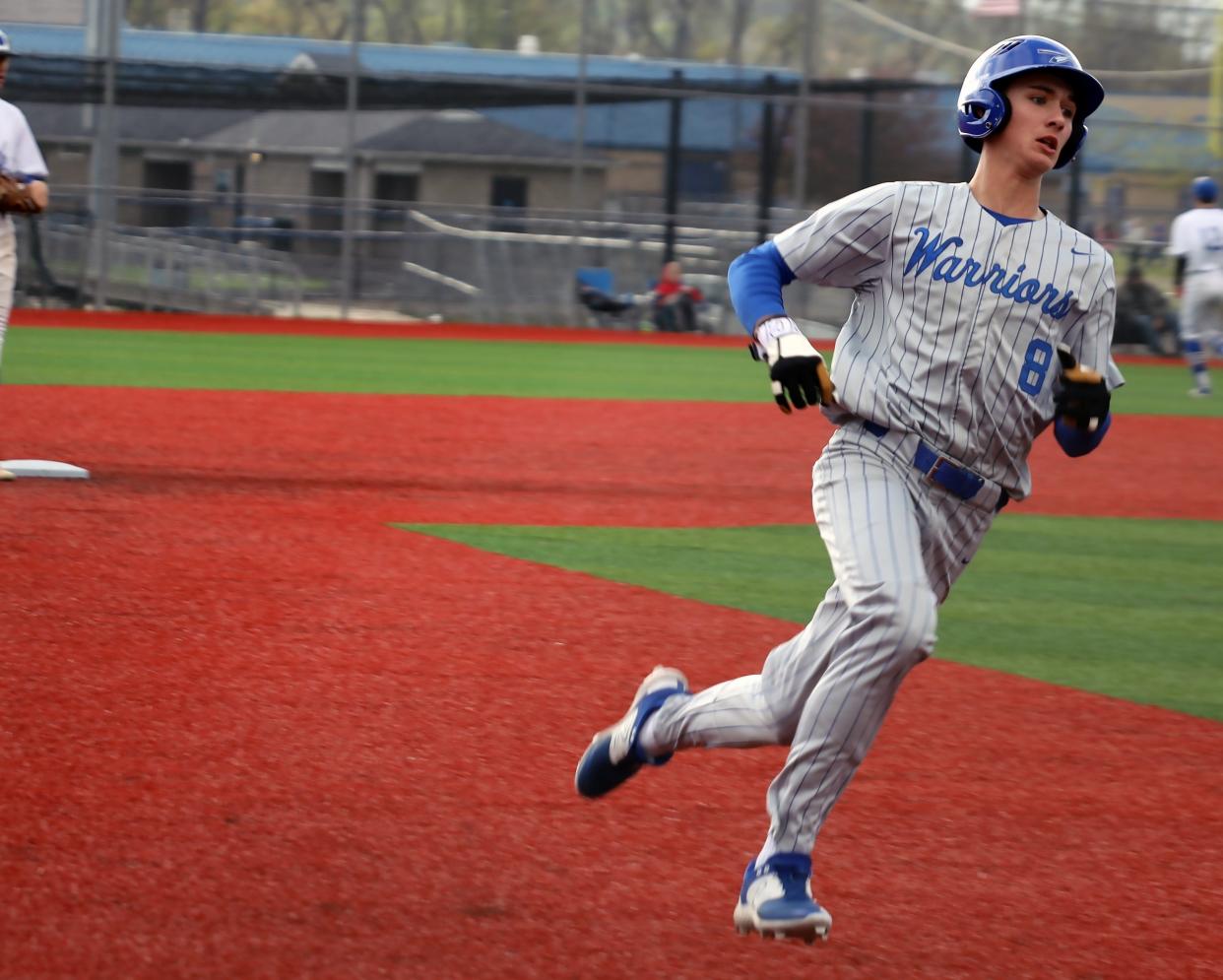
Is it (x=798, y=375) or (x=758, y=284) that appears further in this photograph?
(x=758, y=284)

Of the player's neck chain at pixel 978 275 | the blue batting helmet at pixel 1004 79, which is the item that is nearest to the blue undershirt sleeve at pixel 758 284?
the player's neck chain at pixel 978 275

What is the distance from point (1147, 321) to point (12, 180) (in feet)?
75.9

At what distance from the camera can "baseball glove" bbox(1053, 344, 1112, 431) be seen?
12.5 feet

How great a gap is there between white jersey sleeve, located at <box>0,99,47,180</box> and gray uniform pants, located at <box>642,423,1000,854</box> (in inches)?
251

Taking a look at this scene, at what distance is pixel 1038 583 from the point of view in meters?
8.74

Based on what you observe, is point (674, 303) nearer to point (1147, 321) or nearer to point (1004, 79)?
point (1147, 321)

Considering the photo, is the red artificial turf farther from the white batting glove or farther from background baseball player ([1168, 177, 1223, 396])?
background baseball player ([1168, 177, 1223, 396])

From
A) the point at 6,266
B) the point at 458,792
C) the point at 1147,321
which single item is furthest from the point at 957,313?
the point at 1147,321

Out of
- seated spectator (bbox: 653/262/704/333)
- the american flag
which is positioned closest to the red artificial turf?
seated spectator (bbox: 653/262/704/333)

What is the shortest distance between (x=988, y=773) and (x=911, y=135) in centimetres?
2950

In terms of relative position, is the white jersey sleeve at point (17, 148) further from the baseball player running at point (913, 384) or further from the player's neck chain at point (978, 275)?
the player's neck chain at point (978, 275)

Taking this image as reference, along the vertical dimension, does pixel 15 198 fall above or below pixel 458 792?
above

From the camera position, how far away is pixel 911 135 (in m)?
33.5

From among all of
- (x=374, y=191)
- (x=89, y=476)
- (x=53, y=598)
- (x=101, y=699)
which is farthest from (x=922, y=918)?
(x=374, y=191)
